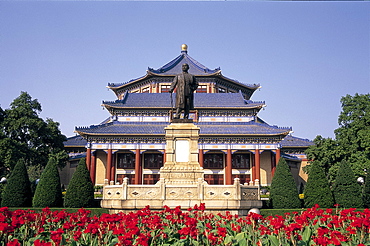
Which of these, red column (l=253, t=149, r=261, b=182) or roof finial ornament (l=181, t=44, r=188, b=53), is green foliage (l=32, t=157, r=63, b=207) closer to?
red column (l=253, t=149, r=261, b=182)

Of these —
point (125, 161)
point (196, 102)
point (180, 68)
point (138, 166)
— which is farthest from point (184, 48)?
point (138, 166)

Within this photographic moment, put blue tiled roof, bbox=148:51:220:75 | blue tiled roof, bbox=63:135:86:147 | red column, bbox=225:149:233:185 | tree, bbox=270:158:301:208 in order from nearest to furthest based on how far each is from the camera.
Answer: tree, bbox=270:158:301:208, red column, bbox=225:149:233:185, blue tiled roof, bbox=63:135:86:147, blue tiled roof, bbox=148:51:220:75

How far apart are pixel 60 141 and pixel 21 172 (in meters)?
17.1

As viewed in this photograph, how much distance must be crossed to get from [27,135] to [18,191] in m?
15.1

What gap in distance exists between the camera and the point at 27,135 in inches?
1379

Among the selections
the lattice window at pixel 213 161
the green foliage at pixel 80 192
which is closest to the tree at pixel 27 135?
the green foliage at pixel 80 192

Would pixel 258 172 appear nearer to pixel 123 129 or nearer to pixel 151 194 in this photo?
pixel 123 129

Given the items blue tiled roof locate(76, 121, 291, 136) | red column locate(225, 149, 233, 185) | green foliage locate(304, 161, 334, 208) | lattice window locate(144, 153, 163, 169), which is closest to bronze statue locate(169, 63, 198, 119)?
green foliage locate(304, 161, 334, 208)

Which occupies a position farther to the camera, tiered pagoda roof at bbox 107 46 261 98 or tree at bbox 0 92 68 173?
tiered pagoda roof at bbox 107 46 261 98

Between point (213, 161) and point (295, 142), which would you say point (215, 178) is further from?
point (295, 142)

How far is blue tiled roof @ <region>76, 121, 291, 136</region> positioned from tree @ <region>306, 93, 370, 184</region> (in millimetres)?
6912

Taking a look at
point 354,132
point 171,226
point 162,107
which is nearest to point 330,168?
point 354,132

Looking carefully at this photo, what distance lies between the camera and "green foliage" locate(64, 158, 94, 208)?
20609 mm

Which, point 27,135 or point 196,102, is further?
point 196,102
